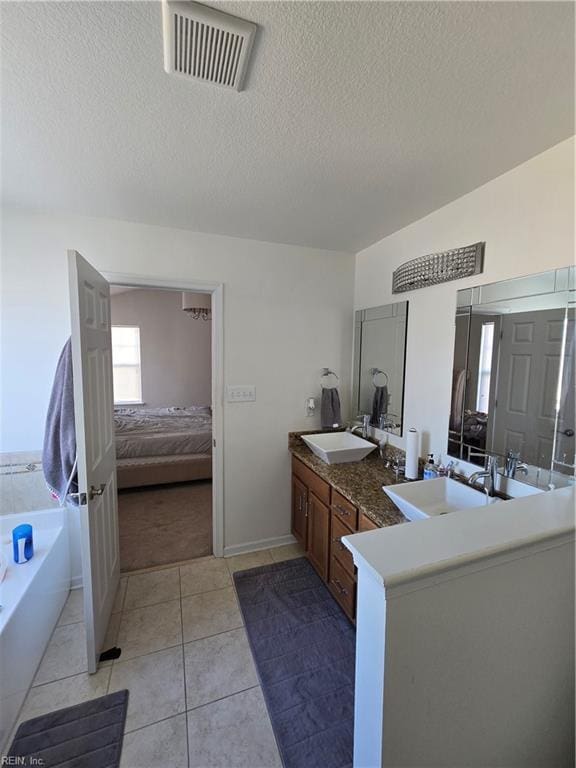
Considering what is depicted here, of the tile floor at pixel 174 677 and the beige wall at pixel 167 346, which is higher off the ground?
the beige wall at pixel 167 346

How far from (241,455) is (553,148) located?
2525 mm

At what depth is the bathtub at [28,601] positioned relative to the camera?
139 cm

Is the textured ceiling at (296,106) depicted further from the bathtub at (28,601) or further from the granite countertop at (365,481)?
the bathtub at (28,601)

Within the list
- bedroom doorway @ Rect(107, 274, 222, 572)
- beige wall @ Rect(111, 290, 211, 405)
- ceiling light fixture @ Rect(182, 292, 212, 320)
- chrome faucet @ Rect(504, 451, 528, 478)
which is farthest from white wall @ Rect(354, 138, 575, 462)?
beige wall @ Rect(111, 290, 211, 405)

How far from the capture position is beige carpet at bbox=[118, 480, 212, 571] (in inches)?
104

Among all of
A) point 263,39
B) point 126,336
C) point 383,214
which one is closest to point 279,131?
point 263,39

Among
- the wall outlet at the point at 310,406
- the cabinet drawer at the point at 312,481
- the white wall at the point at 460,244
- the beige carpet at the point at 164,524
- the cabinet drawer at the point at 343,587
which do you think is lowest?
the beige carpet at the point at 164,524

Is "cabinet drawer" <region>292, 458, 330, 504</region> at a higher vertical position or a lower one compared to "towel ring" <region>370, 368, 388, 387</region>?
lower

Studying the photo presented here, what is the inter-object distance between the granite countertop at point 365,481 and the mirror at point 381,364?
35 centimetres

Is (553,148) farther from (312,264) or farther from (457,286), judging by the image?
(312,264)

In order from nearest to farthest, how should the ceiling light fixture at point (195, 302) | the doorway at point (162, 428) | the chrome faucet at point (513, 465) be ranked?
the chrome faucet at point (513, 465), the doorway at point (162, 428), the ceiling light fixture at point (195, 302)

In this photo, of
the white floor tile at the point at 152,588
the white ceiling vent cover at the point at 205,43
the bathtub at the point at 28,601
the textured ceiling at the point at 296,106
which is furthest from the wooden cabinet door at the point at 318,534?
the white ceiling vent cover at the point at 205,43

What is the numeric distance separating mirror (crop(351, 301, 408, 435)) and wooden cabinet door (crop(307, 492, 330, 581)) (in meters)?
0.78

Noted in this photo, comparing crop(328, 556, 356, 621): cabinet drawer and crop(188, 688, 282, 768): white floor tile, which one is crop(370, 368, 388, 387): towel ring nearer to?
crop(328, 556, 356, 621): cabinet drawer
